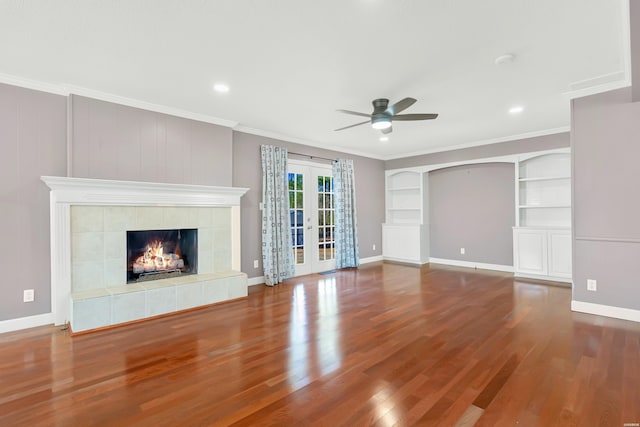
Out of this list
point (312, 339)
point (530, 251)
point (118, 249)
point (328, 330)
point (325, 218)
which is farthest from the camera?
point (325, 218)

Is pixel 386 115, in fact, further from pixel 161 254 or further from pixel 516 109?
pixel 161 254

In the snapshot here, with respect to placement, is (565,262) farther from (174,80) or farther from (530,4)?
(174,80)

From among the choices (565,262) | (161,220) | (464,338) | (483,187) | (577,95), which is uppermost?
(577,95)

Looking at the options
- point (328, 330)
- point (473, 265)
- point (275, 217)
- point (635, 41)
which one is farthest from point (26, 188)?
point (473, 265)

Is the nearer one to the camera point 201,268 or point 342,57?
point 342,57

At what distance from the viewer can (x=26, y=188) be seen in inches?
130

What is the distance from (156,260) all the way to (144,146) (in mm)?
1541

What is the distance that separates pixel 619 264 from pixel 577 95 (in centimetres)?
201

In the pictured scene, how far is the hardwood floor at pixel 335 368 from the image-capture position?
6.19 ft

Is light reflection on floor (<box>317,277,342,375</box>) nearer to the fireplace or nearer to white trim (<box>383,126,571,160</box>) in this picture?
the fireplace

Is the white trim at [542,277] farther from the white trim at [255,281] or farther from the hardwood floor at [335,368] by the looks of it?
the white trim at [255,281]

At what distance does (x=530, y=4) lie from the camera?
7.04ft

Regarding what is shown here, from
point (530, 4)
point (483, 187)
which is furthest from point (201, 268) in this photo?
point (483, 187)

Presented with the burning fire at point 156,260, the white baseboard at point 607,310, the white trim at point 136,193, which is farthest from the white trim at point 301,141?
the white baseboard at point 607,310
